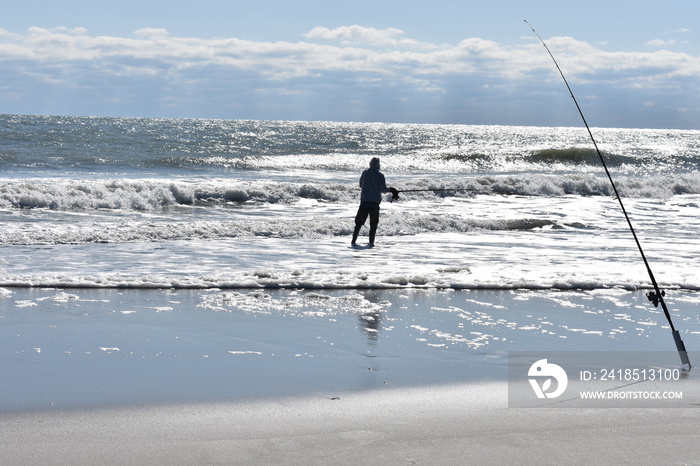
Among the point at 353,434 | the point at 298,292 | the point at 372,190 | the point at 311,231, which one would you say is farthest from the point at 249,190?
the point at 353,434

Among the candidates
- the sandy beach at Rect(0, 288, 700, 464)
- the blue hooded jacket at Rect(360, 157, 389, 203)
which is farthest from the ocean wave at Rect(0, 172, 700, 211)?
the sandy beach at Rect(0, 288, 700, 464)

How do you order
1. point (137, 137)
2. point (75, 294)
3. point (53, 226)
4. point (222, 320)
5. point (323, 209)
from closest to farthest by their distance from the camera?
point (222, 320), point (75, 294), point (53, 226), point (323, 209), point (137, 137)

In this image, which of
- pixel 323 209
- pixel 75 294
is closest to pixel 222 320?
pixel 75 294

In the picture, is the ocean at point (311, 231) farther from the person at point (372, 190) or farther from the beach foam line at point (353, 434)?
the beach foam line at point (353, 434)

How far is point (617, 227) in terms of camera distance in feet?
52.1

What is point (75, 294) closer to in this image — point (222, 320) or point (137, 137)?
point (222, 320)

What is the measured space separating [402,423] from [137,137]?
44.0m

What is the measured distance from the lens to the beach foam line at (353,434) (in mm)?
3568

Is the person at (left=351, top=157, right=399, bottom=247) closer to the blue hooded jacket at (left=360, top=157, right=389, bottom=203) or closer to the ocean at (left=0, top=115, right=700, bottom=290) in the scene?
the blue hooded jacket at (left=360, top=157, right=389, bottom=203)

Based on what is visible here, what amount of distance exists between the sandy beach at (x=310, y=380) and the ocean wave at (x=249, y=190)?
860 centimetres

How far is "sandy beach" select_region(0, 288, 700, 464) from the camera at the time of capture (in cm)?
369

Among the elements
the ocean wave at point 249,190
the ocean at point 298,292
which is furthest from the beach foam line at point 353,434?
the ocean wave at point 249,190

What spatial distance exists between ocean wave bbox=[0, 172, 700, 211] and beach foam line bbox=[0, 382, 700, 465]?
11319 mm

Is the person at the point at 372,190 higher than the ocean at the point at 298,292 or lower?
higher
